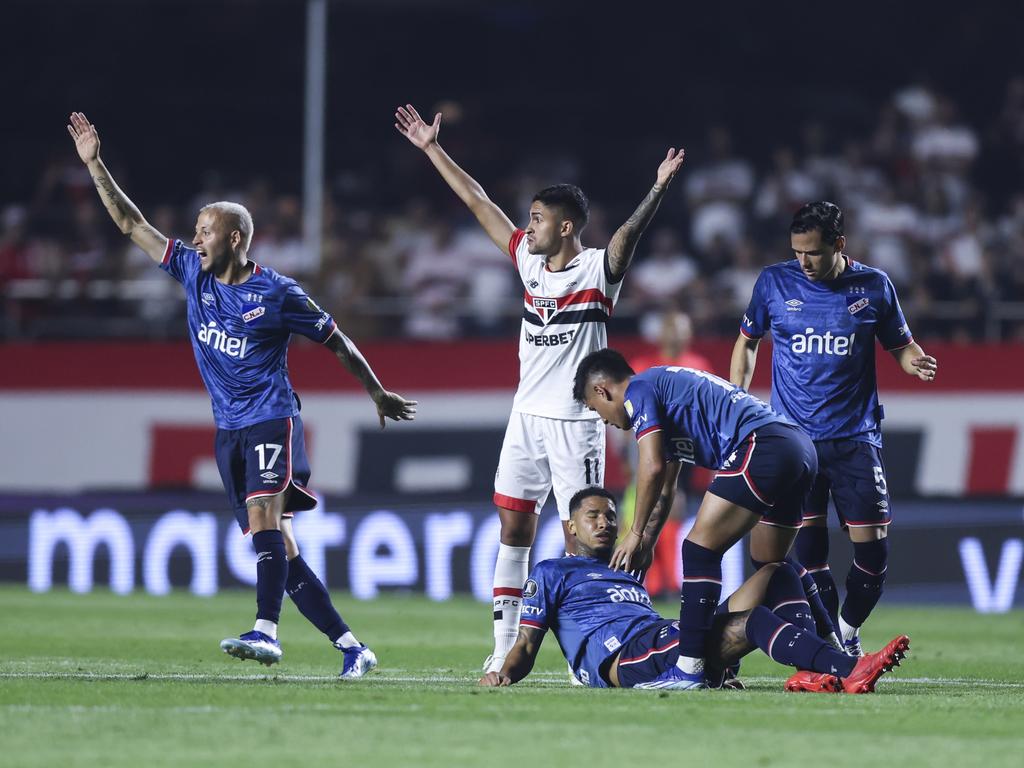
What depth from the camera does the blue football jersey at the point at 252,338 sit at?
28.8 feet

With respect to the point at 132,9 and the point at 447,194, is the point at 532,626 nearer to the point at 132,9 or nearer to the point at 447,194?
the point at 447,194

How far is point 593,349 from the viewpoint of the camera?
8844 mm

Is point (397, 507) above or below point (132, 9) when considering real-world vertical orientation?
below

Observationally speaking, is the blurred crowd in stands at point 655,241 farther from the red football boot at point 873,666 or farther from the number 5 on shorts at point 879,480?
the red football boot at point 873,666

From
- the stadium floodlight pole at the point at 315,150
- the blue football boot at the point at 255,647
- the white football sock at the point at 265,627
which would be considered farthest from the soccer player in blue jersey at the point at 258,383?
the stadium floodlight pole at the point at 315,150

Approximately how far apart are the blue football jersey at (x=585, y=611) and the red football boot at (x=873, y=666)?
96 centimetres

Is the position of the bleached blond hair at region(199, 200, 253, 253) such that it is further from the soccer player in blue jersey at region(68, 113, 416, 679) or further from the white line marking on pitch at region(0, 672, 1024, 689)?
the white line marking on pitch at region(0, 672, 1024, 689)

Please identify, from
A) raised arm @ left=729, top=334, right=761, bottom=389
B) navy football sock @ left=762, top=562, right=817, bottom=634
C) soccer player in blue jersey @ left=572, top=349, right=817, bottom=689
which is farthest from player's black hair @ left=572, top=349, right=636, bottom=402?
raised arm @ left=729, top=334, right=761, bottom=389

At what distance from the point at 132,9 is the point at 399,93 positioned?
12.3 ft

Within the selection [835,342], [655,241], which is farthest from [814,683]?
[655,241]

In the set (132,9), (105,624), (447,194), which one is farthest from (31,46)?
(105,624)

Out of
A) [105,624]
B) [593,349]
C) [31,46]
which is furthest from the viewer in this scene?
[31,46]

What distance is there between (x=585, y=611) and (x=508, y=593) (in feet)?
2.98

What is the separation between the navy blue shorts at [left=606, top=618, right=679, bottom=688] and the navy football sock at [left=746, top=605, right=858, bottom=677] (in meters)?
0.37
